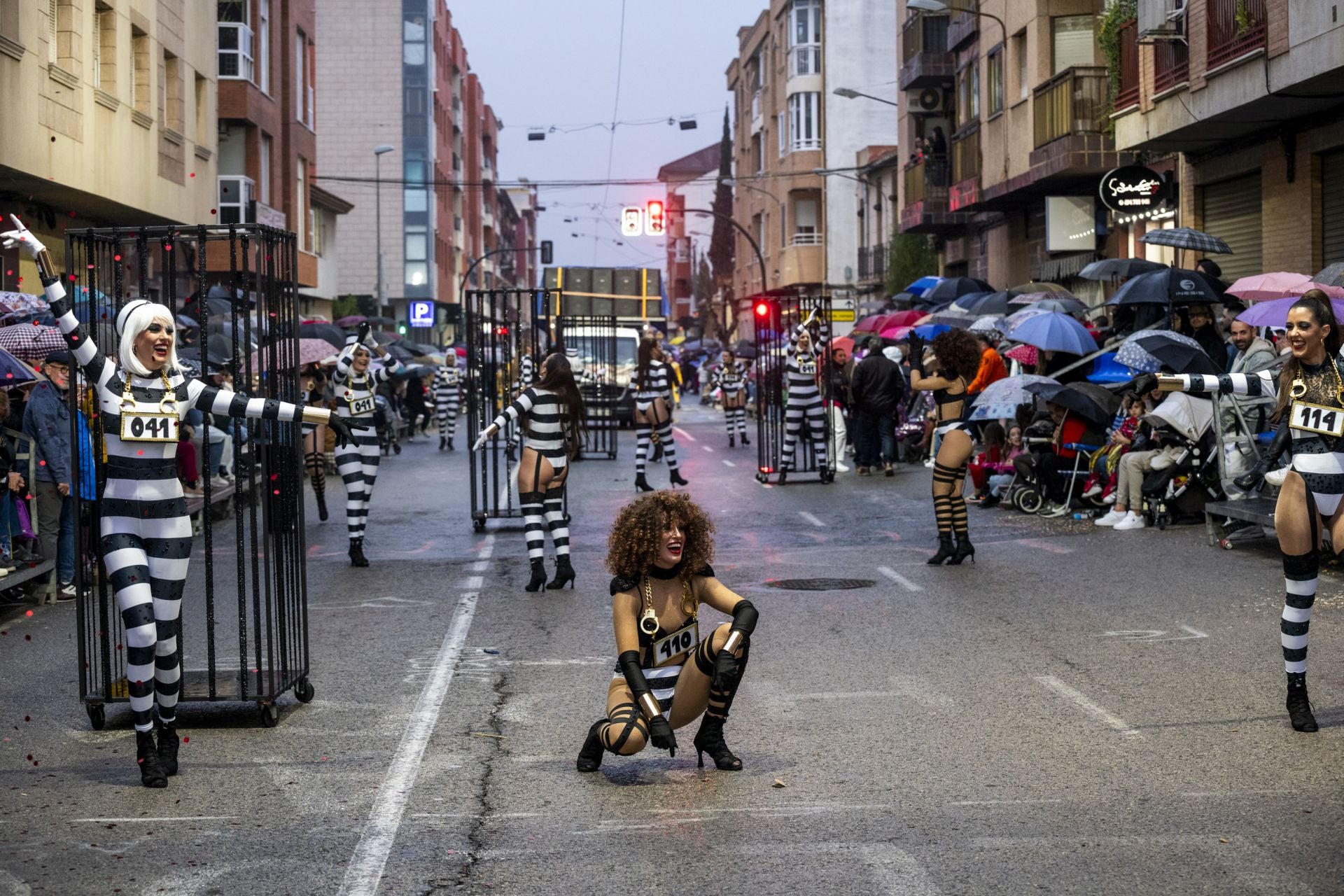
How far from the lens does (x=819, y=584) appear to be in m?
13.4

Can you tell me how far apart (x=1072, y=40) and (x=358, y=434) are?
20527 millimetres

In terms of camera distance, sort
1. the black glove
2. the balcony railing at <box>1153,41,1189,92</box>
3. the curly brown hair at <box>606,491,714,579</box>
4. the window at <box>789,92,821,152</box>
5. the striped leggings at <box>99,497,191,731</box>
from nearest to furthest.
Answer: the black glove, the curly brown hair at <box>606,491,714,579</box>, the striped leggings at <box>99,497,191,731</box>, the balcony railing at <box>1153,41,1189,92</box>, the window at <box>789,92,821,152</box>

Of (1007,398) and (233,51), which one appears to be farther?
(233,51)

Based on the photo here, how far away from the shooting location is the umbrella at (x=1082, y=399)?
18.6 meters

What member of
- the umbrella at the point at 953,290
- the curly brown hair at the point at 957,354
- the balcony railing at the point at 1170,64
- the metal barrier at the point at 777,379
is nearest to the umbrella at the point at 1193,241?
the balcony railing at the point at 1170,64

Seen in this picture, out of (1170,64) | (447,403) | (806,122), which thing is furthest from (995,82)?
(806,122)

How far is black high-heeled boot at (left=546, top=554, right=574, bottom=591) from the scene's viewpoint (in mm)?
13391

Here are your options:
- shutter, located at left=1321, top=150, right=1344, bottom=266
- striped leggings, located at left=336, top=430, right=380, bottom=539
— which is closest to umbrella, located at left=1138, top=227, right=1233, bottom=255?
shutter, located at left=1321, top=150, right=1344, bottom=266

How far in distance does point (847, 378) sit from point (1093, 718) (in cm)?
2079

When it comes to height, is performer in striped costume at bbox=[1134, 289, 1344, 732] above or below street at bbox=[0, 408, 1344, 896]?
above

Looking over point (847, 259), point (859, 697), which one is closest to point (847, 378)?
point (859, 697)

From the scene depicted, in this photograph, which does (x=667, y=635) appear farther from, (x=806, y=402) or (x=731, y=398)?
(x=731, y=398)

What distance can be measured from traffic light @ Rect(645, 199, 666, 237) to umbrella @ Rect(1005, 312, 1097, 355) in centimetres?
2794

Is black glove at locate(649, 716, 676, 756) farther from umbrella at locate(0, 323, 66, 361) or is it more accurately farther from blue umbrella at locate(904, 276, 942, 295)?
blue umbrella at locate(904, 276, 942, 295)
